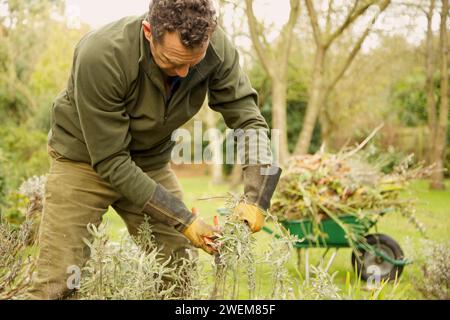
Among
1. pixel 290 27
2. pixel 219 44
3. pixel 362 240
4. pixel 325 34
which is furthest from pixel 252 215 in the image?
pixel 325 34

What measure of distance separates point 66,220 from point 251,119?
0.84m

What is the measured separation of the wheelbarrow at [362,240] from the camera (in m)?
4.39

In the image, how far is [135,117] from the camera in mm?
2338

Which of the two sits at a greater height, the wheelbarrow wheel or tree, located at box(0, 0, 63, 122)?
tree, located at box(0, 0, 63, 122)

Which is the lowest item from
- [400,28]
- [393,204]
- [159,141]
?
[393,204]

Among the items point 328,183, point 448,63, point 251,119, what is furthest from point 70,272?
point 448,63

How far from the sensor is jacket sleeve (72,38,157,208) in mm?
2113

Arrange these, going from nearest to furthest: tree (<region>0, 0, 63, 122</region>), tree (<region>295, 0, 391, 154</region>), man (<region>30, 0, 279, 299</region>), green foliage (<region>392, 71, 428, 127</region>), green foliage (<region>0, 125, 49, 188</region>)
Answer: man (<region>30, 0, 279, 299</region>), green foliage (<region>0, 125, 49, 188</region>), tree (<region>295, 0, 391, 154</region>), tree (<region>0, 0, 63, 122</region>), green foliage (<region>392, 71, 428, 127</region>)

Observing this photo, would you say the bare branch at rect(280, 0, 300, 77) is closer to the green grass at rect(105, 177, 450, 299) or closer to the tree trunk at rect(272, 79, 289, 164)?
the tree trunk at rect(272, 79, 289, 164)

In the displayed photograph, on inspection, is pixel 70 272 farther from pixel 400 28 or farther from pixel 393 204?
pixel 400 28

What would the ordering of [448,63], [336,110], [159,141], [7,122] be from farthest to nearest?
[336,110]
[448,63]
[7,122]
[159,141]

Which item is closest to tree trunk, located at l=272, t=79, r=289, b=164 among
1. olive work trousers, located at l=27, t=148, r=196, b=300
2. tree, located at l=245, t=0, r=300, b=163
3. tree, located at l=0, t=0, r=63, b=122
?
tree, located at l=245, t=0, r=300, b=163
